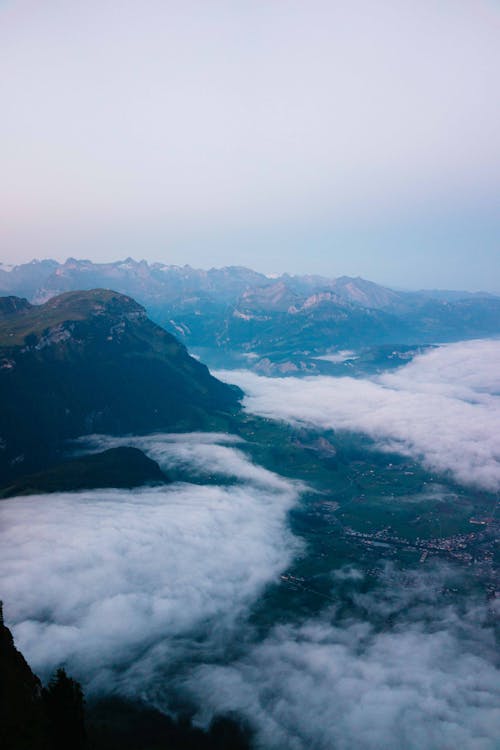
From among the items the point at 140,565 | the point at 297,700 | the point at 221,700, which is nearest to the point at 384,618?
the point at 297,700

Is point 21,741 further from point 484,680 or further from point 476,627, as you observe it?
point 476,627

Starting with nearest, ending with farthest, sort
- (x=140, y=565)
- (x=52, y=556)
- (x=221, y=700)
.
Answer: (x=221, y=700) → (x=52, y=556) → (x=140, y=565)

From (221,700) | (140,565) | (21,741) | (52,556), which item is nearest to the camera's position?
(21,741)

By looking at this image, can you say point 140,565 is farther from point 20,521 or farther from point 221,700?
point 221,700

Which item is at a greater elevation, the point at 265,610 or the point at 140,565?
the point at 140,565

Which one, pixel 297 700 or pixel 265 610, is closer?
pixel 297 700

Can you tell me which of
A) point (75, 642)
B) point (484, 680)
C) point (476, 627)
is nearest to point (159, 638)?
point (75, 642)

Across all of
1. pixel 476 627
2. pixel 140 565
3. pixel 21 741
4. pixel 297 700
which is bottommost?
pixel 476 627
